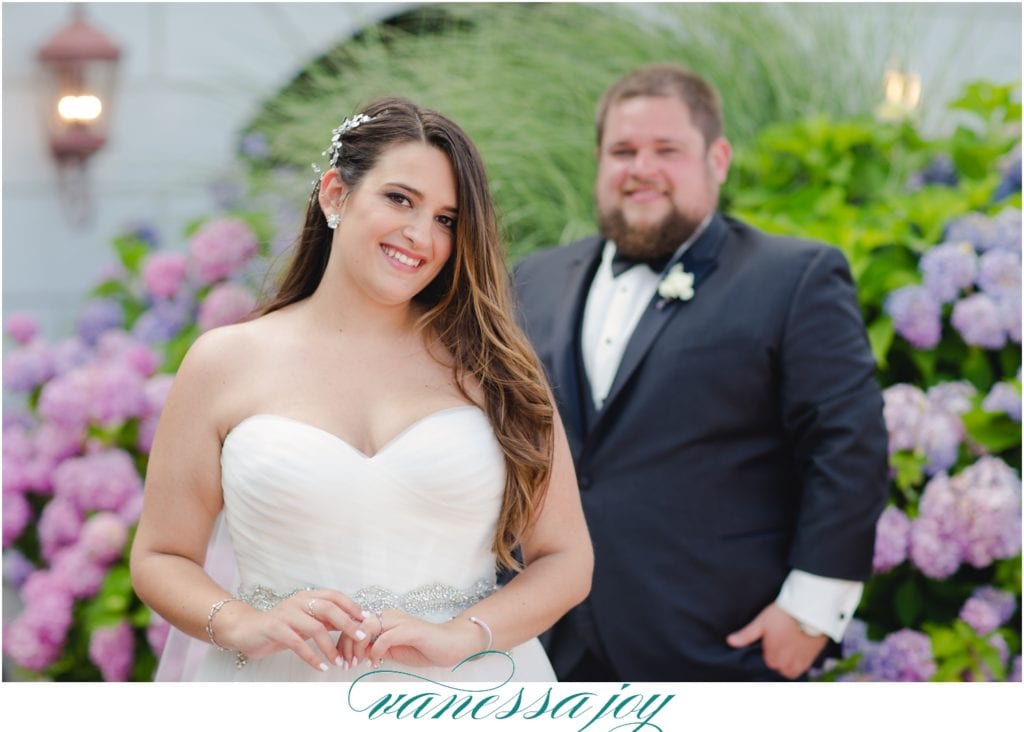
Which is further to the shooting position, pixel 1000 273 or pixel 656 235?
pixel 1000 273

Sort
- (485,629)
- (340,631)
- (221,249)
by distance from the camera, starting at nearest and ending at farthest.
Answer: (340,631), (485,629), (221,249)

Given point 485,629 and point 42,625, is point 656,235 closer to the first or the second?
point 485,629

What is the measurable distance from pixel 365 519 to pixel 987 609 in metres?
2.16

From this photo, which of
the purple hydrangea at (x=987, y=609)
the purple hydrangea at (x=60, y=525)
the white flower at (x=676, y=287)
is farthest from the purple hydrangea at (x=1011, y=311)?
the purple hydrangea at (x=60, y=525)

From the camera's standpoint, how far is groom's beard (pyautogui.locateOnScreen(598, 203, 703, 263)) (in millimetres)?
3367

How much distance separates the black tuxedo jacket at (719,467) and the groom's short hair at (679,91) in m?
0.57

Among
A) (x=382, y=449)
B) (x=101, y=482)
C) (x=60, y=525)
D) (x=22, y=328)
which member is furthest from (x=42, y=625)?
(x=382, y=449)

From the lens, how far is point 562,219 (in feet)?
14.9

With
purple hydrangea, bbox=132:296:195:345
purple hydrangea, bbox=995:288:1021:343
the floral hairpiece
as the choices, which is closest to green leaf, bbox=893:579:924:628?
purple hydrangea, bbox=995:288:1021:343

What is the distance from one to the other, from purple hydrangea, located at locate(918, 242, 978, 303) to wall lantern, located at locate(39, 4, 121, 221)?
4000mm

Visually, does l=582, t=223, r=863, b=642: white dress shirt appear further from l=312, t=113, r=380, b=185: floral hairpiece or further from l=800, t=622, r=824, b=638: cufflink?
l=312, t=113, r=380, b=185: floral hairpiece

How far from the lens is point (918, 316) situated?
3.60 metres

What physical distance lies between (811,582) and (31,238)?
4.32m

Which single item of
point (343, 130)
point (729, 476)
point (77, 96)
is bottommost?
point (729, 476)
